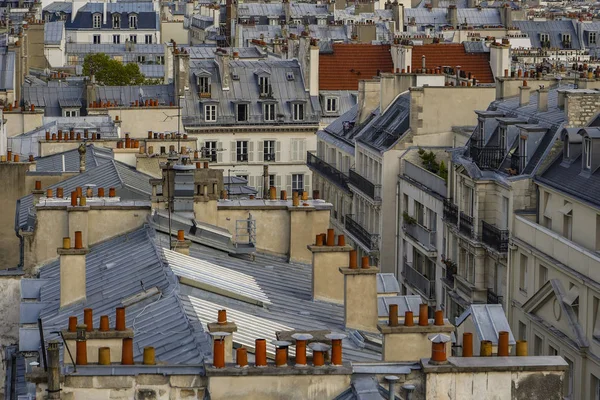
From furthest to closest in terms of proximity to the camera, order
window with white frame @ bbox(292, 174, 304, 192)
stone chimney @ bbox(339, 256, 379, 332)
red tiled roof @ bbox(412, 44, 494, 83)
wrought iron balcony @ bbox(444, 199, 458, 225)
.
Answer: red tiled roof @ bbox(412, 44, 494, 83) < window with white frame @ bbox(292, 174, 304, 192) < wrought iron balcony @ bbox(444, 199, 458, 225) < stone chimney @ bbox(339, 256, 379, 332)

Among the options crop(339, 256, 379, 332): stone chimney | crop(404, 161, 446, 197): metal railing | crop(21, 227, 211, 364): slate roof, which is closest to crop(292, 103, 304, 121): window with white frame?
crop(404, 161, 446, 197): metal railing

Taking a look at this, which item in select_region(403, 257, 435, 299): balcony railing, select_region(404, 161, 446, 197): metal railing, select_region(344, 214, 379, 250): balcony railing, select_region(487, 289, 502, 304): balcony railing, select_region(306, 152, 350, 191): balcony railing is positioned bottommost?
select_region(403, 257, 435, 299): balcony railing

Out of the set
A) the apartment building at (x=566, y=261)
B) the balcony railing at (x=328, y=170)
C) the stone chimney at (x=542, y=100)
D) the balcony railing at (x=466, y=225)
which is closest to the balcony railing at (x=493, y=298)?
the apartment building at (x=566, y=261)

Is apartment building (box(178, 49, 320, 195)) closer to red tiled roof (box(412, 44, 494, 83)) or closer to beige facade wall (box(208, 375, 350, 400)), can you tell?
red tiled roof (box(412, 44, 494, 83))

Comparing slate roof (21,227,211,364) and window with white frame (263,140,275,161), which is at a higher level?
slate roof (21,227,211,364)

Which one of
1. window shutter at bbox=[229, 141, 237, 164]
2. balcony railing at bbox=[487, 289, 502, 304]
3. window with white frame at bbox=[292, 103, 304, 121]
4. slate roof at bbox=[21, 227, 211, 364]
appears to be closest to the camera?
slate roof at bbox=[21, 227, 211, 364]

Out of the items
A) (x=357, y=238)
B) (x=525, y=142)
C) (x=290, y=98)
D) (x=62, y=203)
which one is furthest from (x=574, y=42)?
(x=62, y=203)
